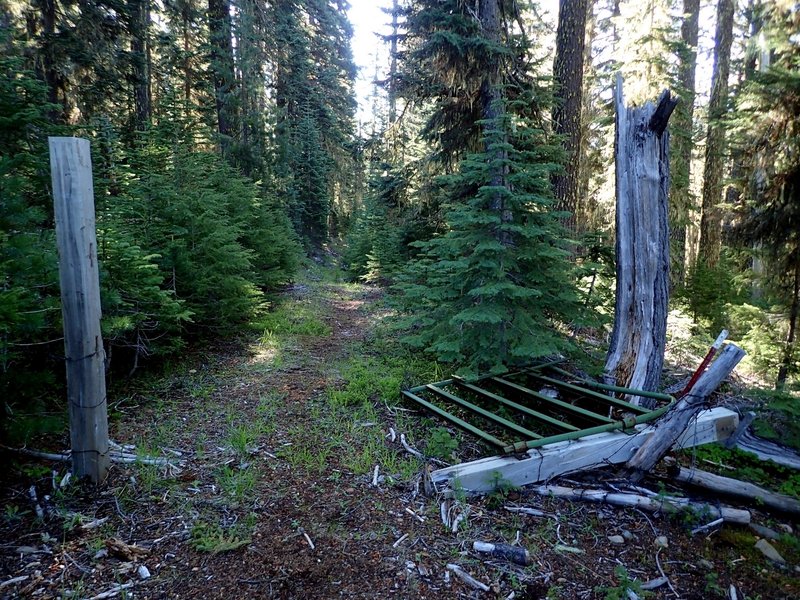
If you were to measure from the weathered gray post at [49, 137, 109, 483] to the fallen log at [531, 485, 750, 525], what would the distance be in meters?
3.59

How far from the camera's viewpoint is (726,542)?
344cm

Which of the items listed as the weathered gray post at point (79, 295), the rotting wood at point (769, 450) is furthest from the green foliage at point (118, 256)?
the rotting wood at point (769, 450)

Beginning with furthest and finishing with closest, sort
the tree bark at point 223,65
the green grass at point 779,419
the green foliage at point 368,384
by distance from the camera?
the tree bark at point 223,65, the green foliage at point 368,384, the green grass at point 779,419

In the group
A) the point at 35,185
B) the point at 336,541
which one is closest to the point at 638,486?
the point at 336,541

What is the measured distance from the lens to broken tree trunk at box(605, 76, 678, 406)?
5.57 meters

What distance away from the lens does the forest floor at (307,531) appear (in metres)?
2.78

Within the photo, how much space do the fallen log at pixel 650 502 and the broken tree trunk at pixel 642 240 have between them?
1858mm

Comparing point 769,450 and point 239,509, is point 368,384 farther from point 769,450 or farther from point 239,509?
point 769,450

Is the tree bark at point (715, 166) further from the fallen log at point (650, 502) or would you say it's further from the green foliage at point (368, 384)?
the fallen log at point (650, 502)

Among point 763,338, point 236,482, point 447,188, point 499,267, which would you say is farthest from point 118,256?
point 763,338

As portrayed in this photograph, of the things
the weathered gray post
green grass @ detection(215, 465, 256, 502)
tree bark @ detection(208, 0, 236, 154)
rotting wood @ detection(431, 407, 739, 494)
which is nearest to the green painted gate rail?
rotting wood @ detection(431, 407, 739, 494)

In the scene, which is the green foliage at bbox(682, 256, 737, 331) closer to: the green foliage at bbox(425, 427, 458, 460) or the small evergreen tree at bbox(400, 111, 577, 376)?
the small evergreen tree at bbox(400, 111, 577, 376)

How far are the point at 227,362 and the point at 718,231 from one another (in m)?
13.0

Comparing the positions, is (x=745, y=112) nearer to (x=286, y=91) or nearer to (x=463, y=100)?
(x=463, y=100)
